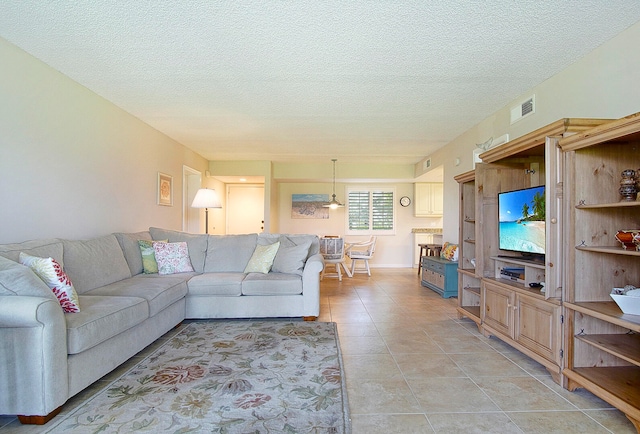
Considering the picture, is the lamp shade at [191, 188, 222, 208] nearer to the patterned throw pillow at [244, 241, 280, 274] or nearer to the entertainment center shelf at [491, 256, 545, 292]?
the patterned throw pillow at [244, 241, 280, 274]

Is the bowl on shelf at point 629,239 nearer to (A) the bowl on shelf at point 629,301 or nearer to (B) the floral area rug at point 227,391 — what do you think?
(A) the bowl on shelf at point 629,301

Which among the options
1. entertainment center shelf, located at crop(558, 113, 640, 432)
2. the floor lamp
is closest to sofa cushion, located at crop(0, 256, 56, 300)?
the floor lamp

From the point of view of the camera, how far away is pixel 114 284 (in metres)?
3.05

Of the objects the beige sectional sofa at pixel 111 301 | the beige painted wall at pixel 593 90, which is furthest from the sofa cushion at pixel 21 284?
the beige painted wall at pixel 593 90

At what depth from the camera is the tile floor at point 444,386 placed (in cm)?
173

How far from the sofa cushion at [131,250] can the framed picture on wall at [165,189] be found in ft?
3.77

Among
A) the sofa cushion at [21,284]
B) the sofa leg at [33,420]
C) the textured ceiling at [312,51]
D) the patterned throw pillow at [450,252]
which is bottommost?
the sofa leg at [33,420]

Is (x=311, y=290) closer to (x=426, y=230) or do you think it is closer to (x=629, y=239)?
(x=629, y=239)

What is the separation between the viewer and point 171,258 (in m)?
3.79

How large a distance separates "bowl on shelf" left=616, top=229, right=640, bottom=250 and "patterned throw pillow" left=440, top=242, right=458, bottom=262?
2.93 m

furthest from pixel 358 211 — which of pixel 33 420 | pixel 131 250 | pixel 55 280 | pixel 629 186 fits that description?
pixel 33 420

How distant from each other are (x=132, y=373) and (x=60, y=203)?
176 centimetres

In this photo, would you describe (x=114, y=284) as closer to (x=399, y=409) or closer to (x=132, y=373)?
(x=132, y=373)

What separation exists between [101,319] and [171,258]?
175 centimetres
